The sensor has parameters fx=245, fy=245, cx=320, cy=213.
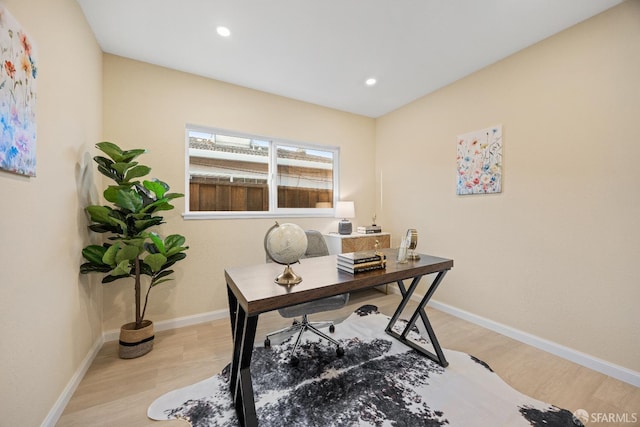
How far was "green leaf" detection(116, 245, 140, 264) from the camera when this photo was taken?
5.88 ft

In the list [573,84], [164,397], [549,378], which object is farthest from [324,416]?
[573,84]

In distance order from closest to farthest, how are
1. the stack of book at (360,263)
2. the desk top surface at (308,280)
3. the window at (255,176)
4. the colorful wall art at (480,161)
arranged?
the desk top surface at (308,280) < the stack of book at (360,263) < the colorful wall art at (480,161) < the window at (255,176)

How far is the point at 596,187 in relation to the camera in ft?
6.11

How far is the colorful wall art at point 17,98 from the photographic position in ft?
3.33

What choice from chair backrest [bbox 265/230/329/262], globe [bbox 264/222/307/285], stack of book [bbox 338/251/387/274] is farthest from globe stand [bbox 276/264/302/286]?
chair backrest [bbox 265/230/329/262]

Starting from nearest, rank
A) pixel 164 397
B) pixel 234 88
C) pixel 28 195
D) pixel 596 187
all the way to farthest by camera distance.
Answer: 1. pixel 28 195
2. pixel 164 397
3. pixel 596 187
4. pixel 234 88

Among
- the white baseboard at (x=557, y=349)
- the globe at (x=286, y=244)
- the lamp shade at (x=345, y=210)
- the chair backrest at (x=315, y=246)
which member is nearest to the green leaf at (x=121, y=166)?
the globe at (x=286, y=244)

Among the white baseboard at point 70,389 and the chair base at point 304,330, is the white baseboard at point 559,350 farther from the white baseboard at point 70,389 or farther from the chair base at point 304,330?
the white baseboard at point 70,389

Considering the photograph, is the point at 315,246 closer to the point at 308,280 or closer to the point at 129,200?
the point at 308,280

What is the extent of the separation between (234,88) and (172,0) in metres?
1.13

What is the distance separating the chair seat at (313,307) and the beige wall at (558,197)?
1.60 meters

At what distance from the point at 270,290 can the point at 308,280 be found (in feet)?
0.84

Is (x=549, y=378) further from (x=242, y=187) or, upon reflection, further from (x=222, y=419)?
(x=242, y=187)

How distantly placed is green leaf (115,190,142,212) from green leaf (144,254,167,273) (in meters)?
0.39
